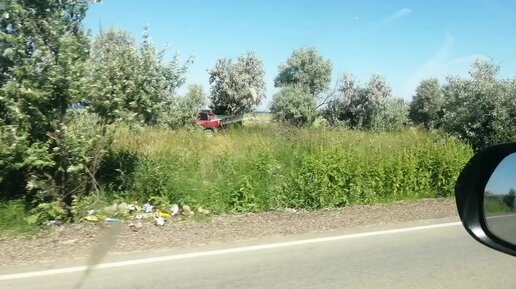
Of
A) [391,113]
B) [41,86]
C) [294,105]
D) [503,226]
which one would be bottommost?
[503,226]

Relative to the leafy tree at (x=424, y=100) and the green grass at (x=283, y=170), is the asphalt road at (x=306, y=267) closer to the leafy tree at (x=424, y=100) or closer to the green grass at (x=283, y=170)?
the green grass at (x=283, y=170)

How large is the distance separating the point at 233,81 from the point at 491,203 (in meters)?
41.2

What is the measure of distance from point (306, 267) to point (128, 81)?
4.47 m

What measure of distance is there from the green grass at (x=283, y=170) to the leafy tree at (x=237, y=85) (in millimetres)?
29512

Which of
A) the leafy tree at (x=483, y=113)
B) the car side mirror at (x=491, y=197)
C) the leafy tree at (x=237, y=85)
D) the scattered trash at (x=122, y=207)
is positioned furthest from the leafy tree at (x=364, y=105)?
the car side mirror at (x=491, y=197)

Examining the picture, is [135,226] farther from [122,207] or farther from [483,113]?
[483,113]

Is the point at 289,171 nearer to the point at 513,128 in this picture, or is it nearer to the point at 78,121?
the point at 78,121

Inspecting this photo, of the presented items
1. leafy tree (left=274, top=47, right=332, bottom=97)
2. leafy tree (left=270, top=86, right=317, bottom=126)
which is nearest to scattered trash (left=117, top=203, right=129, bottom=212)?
leafy tree (left=270, top=86, right=317, bottom=126)

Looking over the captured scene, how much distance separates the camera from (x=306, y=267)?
6.29 metres

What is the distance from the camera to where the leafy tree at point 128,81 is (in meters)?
8.69

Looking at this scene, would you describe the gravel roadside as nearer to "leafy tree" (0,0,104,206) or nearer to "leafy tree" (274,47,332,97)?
"leafy tree" (0,0,104,206)

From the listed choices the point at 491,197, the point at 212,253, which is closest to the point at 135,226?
the point at 212,253

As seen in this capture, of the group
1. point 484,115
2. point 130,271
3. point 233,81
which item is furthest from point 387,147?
point 233,81

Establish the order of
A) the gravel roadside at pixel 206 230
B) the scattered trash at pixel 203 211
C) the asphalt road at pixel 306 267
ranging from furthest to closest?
the scattered trash at pixel 203 211 → the gravel roadside at pixel 206 230 → the asphalt road at pixel 306 267
